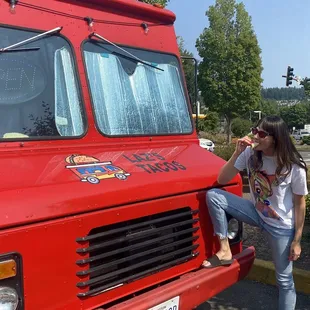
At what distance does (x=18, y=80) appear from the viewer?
3189 mm

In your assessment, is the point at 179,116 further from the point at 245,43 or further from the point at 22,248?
the point at 245,43

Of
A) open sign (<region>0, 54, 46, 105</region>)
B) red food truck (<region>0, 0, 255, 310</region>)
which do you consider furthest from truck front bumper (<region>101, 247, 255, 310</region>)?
open sign (<region>0, 54, 46, 105</region>)

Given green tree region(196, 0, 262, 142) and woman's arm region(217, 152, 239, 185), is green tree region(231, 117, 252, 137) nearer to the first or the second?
green tree region(196, 0, 262, 142)

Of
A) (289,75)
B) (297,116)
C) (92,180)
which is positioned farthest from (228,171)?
(297,116)

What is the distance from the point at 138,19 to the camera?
412 cm

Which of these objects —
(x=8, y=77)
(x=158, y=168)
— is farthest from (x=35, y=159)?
(x=158, y=168)

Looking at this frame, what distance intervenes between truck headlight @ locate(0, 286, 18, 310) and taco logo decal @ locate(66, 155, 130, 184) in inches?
30.3

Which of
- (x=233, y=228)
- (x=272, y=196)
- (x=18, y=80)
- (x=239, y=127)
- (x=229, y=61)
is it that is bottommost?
(x=239, y=127)

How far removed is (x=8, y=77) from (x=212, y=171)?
1706 mm

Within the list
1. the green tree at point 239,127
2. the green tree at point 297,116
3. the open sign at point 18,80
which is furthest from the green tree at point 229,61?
the green tree at point 297,116

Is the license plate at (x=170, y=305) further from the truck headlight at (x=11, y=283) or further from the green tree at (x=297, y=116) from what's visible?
the green tree at (x=297, y=116)

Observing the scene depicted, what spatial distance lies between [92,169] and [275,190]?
1.46m

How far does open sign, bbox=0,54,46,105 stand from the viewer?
3.10m

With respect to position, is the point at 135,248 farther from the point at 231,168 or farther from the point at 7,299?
the point at 231,168
